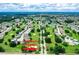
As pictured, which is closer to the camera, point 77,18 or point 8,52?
point 8,52

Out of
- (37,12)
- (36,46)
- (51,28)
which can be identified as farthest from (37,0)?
(36,46)

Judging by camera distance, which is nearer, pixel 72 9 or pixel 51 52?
pixel 51 52

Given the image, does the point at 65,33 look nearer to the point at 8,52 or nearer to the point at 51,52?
the point at 51,52
